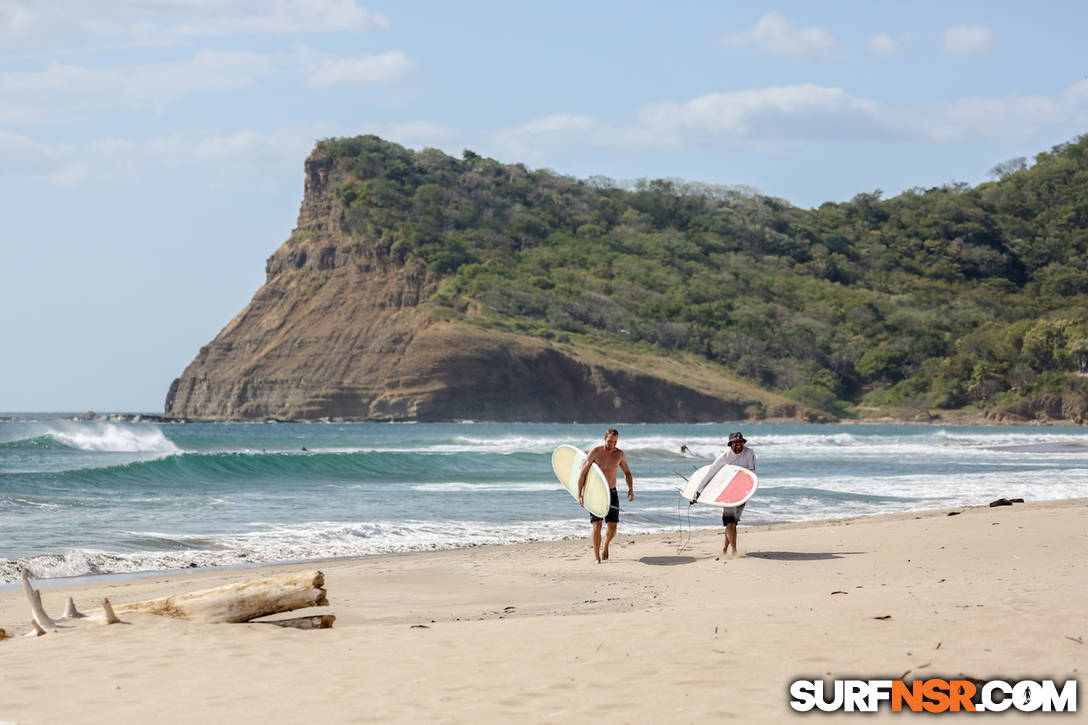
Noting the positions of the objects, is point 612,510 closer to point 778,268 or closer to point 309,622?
point 309,622

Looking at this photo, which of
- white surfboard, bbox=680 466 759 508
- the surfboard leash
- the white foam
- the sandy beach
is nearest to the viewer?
the sandy beach

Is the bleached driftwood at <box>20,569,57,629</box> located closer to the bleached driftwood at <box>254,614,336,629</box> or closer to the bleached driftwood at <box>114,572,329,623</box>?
the bleached driftwood at <box>114,572,329,623</box>

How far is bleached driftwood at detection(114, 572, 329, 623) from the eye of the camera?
23.2ft

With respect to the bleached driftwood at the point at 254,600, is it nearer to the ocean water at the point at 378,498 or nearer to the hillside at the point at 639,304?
the ocean water at the point at 378,498

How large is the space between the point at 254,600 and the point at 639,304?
95.7m

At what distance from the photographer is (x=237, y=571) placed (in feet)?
37.6

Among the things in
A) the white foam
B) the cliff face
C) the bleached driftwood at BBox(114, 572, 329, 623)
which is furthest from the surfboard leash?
the cliff face

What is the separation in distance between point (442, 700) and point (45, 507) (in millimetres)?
14825

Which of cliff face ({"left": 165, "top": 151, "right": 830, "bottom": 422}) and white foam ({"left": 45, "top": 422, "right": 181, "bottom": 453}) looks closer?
white foam ({"left": 45, "top": 422, "right": 181, "bottom": 453})

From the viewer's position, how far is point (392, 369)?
286ft

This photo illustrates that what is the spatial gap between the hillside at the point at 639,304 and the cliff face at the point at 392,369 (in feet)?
0.61

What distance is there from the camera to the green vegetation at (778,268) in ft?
304

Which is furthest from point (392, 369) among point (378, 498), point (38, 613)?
point (38, 613)

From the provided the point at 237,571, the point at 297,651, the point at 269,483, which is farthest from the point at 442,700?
the point at 269,483
